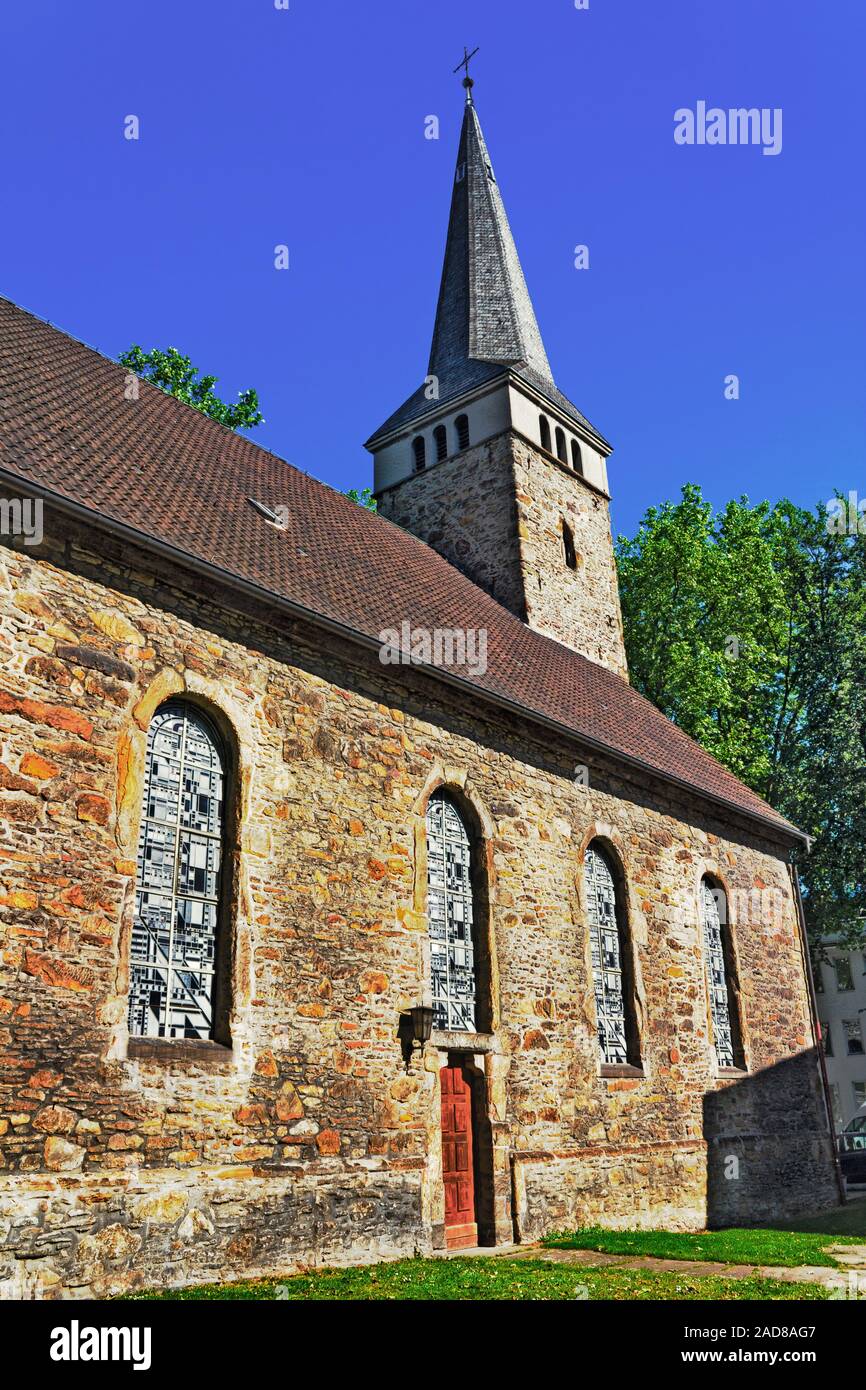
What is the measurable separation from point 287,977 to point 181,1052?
48.6 inches

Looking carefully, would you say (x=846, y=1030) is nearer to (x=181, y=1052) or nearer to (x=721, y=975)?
(x=721, y=975)

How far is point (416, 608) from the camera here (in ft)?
45.7

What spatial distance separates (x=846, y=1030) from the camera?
39406 mm

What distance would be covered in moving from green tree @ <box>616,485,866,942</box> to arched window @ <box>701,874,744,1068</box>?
21.1 ft

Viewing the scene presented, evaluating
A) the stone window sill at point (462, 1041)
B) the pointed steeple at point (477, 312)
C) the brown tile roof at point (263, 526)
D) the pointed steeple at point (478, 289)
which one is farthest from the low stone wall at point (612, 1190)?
the pointed steeple at point (478, 289)

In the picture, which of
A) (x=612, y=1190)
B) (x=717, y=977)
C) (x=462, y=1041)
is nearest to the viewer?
(x=462, y=1041)

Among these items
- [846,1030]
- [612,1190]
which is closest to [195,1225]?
[612,1190]

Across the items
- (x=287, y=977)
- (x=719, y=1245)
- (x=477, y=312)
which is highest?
(x=477, y=312)

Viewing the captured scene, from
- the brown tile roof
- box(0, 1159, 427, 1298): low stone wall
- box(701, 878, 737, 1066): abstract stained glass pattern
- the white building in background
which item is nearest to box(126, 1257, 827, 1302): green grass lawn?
box(0, 1159, 427, 1298): low stone wall

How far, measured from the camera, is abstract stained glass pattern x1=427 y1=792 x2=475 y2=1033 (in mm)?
10914

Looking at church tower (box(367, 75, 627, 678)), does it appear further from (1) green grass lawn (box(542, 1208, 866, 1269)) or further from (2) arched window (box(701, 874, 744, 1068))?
(1) green grass lawn (box(542, 1208, 866, 1269))
